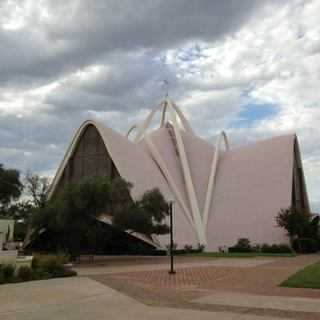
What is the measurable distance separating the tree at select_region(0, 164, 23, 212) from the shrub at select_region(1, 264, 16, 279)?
30.4 meters

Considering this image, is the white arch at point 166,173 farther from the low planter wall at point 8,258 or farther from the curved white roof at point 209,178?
the low planter wall at point 8,258

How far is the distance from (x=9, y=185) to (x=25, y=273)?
30793 millimetres

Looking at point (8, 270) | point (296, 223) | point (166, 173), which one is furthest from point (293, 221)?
point (8, 270)

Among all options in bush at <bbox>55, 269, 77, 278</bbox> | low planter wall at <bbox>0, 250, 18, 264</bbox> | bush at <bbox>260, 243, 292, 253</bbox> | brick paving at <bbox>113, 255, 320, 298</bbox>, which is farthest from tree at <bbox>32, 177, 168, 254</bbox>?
bush at <bbox>260, 243, 292, 253</bbox>

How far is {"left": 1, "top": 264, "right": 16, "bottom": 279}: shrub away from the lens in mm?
14656

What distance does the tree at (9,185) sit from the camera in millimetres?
43625

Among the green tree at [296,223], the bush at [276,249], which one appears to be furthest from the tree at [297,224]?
the bush at [276,249]

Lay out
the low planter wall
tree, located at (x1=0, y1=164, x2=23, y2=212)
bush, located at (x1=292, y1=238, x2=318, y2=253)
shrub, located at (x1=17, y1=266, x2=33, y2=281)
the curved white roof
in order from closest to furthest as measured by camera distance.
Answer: shrub, located at (x1=17, y1=266, x2=33, y2=281) → the low planter wall → bush, located at (x1=292, y1=238, x2=318, y2=253) → the curved white roof → tree, located at (x1=0, y1=164, x2=23, y2=212)

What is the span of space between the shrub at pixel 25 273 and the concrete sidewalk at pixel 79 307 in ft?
7.81

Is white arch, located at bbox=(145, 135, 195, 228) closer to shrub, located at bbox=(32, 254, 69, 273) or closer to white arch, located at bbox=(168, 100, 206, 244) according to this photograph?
white arch, located at bbox=(168, 100, 206, 244)

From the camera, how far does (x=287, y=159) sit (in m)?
44.1

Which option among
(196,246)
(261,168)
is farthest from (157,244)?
(261,168)

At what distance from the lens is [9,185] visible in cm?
4378

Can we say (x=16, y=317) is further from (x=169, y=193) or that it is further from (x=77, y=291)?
(x=169, y=193)
